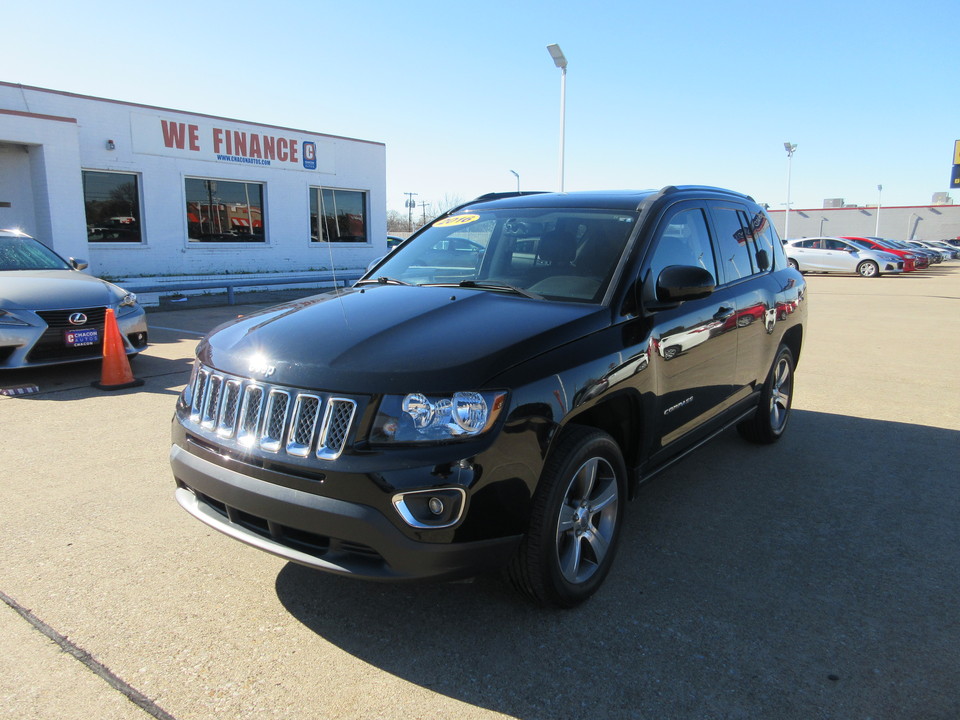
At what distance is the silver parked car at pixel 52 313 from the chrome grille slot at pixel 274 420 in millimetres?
5359

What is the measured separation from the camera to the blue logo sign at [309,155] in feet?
65.1

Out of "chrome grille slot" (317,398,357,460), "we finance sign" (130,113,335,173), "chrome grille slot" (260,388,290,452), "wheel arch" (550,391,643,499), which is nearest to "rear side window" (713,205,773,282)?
"wheel arch" (550,391,643,499)

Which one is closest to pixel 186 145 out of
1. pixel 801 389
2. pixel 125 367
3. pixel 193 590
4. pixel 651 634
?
pixel 125 367

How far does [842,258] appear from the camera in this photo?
3048 centimetres

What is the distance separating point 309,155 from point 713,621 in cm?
1926

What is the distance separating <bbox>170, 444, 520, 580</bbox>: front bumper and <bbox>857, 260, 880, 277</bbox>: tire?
3222 cm

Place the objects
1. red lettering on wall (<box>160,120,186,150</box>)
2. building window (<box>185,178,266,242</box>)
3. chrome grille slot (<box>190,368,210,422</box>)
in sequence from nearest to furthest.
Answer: chrome grille slot (<box>190,368,210,422</box>)
red lettering on wall (<box>160,120,186,150</box>)
building window (<box>185,178,266,242</box>)

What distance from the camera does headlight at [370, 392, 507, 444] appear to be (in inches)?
98.7

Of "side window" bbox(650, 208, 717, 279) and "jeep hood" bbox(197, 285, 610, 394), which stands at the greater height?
"side window" bbox(650, 208, 717, 279)

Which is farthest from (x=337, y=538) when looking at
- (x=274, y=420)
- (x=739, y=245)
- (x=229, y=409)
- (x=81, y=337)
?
(x=81, y=337)

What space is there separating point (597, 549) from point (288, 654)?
1367 millimetres

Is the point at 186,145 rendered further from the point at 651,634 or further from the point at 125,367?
the point at 651,634

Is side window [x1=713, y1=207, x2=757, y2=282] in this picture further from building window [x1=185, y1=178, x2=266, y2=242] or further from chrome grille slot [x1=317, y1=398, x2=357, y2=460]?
building window [x1=185, y1=178, x2=266, y2=242]

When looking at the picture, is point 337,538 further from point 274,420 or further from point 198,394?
point 198,394
